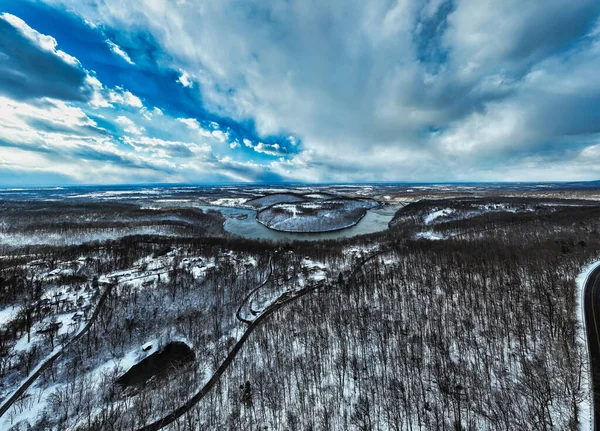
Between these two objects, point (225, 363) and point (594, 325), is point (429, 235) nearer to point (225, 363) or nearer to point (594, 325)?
point (594, 325)

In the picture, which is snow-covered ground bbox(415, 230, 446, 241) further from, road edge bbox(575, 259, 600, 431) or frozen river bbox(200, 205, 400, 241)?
road edge bbox(575, 259, 600, 431)

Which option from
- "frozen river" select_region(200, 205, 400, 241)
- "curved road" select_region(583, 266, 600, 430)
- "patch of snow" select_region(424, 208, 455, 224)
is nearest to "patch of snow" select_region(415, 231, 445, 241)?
"frozen river" select_region(200, 205, 400, 241)

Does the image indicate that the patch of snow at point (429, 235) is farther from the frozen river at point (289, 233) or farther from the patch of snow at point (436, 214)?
the patch of snow at point (436, 214)

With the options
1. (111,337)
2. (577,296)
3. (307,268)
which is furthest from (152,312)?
(577,296)

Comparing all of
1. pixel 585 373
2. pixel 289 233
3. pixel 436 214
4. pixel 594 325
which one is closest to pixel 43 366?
pixel 585 373

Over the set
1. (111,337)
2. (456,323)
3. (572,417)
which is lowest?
(111,337)

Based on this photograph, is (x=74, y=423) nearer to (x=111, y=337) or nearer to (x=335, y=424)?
(x=111, y=337)

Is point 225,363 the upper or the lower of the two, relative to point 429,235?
lower

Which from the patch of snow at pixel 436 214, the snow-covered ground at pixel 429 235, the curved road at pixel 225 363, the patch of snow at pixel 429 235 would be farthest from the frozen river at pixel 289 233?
the curved road at pixel 225 363
